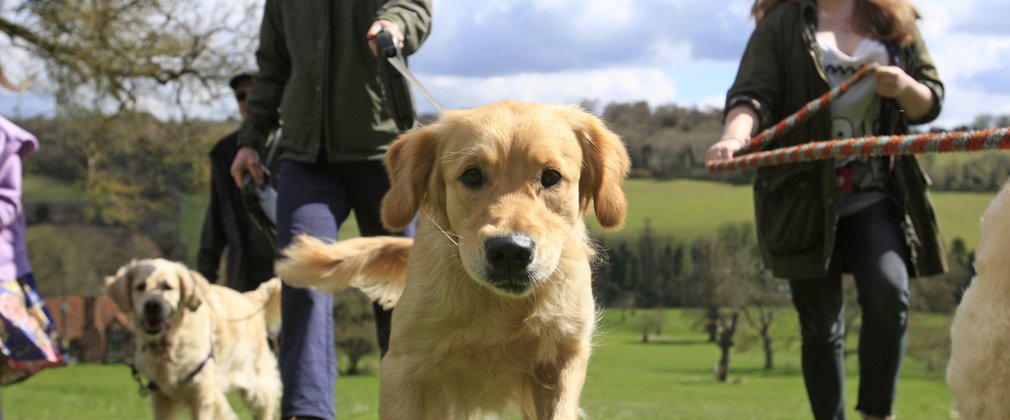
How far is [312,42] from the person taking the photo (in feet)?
14.7

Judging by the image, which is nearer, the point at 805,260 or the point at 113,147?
the point at 805,260

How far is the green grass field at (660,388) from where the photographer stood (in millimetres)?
10867

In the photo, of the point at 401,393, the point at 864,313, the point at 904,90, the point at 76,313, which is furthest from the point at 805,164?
the point at 76,313

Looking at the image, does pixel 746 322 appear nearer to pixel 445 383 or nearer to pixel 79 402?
pixel 79 402

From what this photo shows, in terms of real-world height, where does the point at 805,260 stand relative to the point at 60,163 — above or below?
above

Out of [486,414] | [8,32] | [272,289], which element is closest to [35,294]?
[486,414]

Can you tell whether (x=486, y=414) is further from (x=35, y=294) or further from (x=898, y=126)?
(x=35, y=294)

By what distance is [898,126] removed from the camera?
14.8 ft

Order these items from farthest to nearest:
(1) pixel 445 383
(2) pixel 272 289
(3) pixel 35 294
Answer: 1. (2) pixel 272 289
2. (3) pixel 35 294
3. (1) pixel 445 383

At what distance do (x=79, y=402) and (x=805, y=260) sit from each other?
33.7 feet

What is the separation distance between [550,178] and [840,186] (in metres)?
1.78

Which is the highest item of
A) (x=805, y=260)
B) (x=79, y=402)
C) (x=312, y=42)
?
(x=312, y=42)

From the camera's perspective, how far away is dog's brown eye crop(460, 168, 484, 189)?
3172 millimetres

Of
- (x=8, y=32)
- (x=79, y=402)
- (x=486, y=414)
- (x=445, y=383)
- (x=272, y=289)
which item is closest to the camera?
(x=445, y=383)
